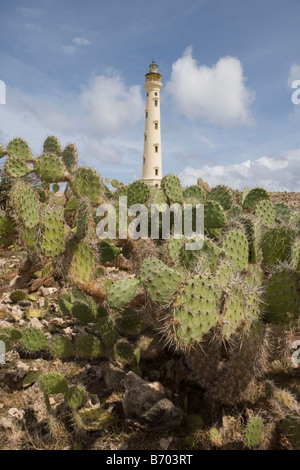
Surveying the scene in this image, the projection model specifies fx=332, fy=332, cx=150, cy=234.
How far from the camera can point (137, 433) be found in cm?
294

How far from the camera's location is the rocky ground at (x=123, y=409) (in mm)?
2863

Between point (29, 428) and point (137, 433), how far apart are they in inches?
42.1

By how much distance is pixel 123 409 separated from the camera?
3199 mm

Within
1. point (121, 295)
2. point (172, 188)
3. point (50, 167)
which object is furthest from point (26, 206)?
point (172, 188)

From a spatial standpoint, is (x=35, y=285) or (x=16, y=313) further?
(x=35, y=285)

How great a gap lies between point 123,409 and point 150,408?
1.26 feet

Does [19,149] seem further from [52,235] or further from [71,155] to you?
[52,235]

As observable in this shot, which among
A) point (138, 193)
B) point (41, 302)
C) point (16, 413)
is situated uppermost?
point (138, 193)

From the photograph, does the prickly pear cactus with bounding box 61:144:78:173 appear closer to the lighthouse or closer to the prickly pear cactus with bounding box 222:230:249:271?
the prickly pear cactus with bounding box 222:230:249:271

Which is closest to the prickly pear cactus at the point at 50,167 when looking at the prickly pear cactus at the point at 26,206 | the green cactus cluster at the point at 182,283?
the green cactus cluster at the point at 182,283

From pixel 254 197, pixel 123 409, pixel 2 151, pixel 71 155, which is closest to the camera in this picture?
pixel 123 409

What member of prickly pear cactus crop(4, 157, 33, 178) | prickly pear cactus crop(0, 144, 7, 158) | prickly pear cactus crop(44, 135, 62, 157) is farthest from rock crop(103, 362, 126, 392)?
prickly pear cactus crop(44, 135, 62, 157)

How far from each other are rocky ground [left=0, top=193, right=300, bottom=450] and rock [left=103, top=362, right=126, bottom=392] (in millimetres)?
10
